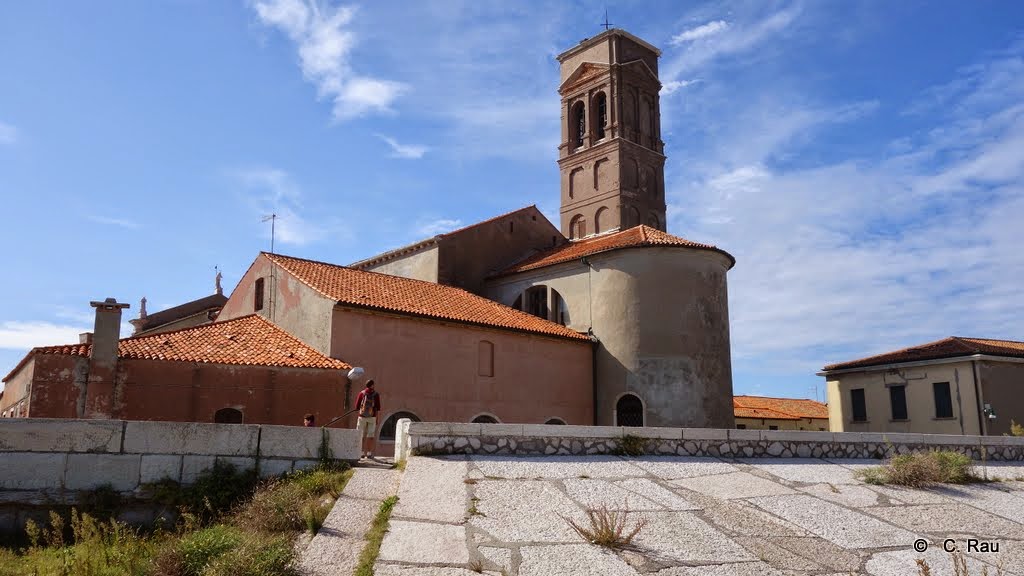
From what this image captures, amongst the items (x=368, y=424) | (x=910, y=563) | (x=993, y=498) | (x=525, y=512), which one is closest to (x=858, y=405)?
(x=993, y=498)

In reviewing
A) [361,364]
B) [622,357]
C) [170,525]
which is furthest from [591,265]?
[170,525]

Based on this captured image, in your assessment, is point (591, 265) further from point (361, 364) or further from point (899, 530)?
point (899, 530)

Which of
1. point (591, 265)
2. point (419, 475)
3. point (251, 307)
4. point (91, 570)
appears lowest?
point (91, 570)

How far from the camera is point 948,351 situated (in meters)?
28.4

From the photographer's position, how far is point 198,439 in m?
10.6

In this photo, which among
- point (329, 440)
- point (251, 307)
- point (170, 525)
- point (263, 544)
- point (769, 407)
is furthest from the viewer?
point (769, 407)

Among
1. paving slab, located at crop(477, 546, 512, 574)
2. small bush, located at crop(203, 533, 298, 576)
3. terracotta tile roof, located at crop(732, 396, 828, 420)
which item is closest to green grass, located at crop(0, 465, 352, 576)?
small bush, located at crop(203, 533, 298, 576)

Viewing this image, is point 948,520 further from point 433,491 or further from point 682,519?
point 433,491

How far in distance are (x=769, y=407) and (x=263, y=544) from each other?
37791mm

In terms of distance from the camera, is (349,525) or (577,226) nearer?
(349,525)

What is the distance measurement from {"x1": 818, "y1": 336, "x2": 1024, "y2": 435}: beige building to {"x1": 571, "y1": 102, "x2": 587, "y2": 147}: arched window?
16.0 meters

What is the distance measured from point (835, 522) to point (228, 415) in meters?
13.3

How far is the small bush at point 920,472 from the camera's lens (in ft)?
38.3

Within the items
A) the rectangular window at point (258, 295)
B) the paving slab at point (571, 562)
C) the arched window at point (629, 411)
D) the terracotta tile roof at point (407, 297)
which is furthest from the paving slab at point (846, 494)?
the rectangular window at point (258, 295)
